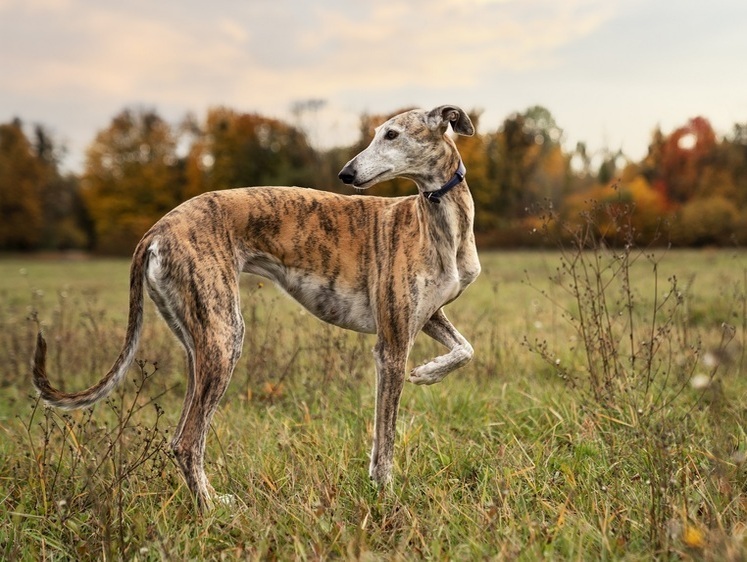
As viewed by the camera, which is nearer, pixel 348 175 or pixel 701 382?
pixel 701 382

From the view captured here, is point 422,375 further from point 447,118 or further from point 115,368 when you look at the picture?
point 115,368

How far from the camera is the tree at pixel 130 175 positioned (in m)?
41.6

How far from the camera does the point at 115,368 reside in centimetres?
336

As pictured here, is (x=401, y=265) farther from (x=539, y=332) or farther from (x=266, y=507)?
(x=539, y=332)

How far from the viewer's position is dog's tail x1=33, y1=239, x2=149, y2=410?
3.10 meters

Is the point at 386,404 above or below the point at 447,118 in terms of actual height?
below

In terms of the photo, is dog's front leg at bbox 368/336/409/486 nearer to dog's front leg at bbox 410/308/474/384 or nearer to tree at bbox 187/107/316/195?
dog's front leg at bbox 410/308/474/384

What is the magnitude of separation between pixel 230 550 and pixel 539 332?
5.59m

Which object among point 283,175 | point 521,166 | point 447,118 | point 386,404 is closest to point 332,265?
point 386,404

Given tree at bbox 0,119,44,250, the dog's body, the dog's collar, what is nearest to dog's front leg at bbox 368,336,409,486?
the dog's body

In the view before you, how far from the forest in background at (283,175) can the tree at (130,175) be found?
70 mm

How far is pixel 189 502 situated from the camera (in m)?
3.34

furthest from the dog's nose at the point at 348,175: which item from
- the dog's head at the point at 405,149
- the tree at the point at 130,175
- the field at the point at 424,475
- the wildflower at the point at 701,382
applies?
the tree at the point at 130,175

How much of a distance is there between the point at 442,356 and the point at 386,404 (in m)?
0.43
